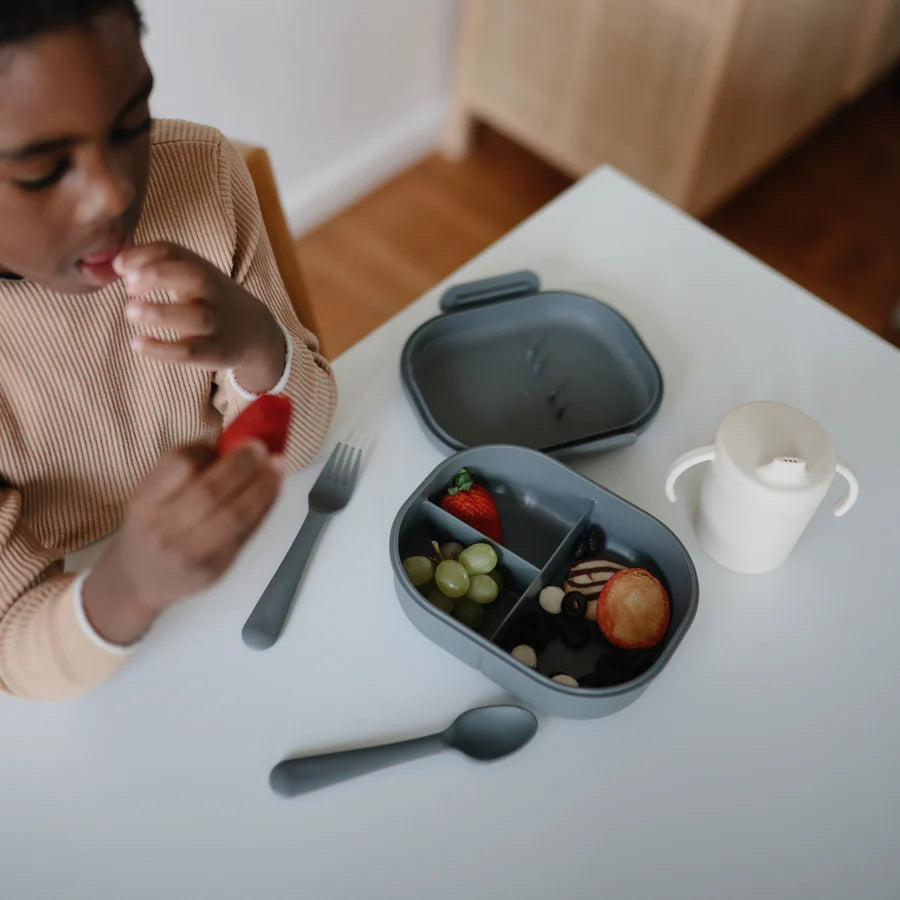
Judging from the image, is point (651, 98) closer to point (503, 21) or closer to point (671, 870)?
point (503, 21)

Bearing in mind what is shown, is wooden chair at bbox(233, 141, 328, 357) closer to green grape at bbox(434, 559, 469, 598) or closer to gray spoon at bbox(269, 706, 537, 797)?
green grape at bbox(434, 559, 469, 598)

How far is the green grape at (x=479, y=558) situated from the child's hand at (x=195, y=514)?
226mm

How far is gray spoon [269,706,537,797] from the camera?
0.71m

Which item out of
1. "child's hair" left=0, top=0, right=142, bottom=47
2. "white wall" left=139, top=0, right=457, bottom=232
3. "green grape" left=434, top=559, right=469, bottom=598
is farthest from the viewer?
"white wall" left=139, top=0, right=457, bottom=232

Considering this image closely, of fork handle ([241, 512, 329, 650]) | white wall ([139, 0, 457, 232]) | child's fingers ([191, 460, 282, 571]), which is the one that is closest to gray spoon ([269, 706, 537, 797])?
fork handle ([241, 512, 329, 650])

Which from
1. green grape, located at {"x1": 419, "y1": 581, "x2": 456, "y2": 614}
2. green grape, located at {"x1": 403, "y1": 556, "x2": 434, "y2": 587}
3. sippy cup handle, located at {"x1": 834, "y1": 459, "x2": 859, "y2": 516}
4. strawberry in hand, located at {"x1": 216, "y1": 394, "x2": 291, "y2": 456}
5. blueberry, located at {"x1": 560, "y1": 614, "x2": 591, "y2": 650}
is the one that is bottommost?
blueberry, located at {"x1": 560, "y1": 614, "x2": 591, "y2": 650}

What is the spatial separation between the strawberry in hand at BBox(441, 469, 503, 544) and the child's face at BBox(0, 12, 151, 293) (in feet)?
1.09

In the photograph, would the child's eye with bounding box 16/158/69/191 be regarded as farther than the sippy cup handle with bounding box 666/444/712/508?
No

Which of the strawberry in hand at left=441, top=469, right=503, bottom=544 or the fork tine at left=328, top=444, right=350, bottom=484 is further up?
the strawberry in hand at left=441, top=469, right=503, bottom=544

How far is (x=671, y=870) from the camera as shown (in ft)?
2.33

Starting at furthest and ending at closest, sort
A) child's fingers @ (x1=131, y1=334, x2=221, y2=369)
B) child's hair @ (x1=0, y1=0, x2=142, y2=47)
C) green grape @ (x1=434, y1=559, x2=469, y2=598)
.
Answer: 1. green grape @ (x1=434, y1=559, x2=469, y2=598)
2. child's fingers @ (x1=131, y1=334, x2=221, y2=369)
3. child's hair @ (x1=0, y1=0, x2=142, y2=47)

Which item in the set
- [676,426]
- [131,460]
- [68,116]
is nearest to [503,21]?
[676,426]

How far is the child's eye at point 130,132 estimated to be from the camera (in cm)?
59

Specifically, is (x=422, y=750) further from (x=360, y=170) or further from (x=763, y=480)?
(x=360, y=170)
